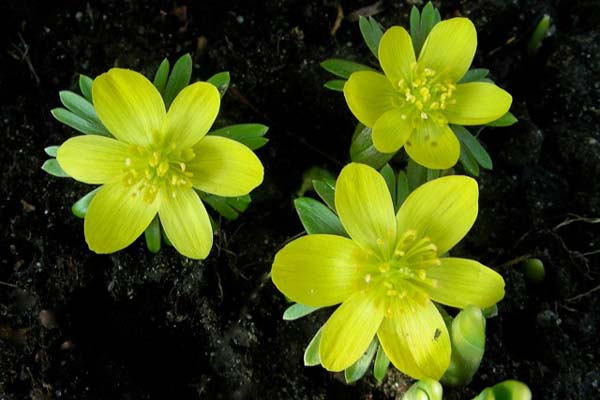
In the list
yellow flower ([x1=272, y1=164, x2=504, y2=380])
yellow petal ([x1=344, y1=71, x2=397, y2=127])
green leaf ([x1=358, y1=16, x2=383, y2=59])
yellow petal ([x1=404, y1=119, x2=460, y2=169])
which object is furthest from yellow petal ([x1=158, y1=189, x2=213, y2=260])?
green leaf ([x1=358, y1=16, x2=383, y2=59])

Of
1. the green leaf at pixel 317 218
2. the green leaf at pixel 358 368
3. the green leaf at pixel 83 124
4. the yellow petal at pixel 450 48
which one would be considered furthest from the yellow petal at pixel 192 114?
the green leaf at pixel 358 368

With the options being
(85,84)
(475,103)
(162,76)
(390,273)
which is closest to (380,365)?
(390,273)

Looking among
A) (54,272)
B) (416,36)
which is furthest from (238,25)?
(54,272)

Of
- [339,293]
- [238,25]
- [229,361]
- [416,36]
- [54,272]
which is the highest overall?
[416,36]

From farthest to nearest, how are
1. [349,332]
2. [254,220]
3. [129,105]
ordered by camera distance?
[254,220] < [129,105] < [349,332]

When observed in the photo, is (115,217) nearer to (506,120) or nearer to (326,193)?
(326,193)

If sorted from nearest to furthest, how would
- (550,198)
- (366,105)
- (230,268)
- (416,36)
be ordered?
1. (366,105)
2. (416,36)
3. (230,268)
4. (550,198)

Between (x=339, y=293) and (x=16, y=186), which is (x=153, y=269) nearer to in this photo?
(x=16, y=186)
